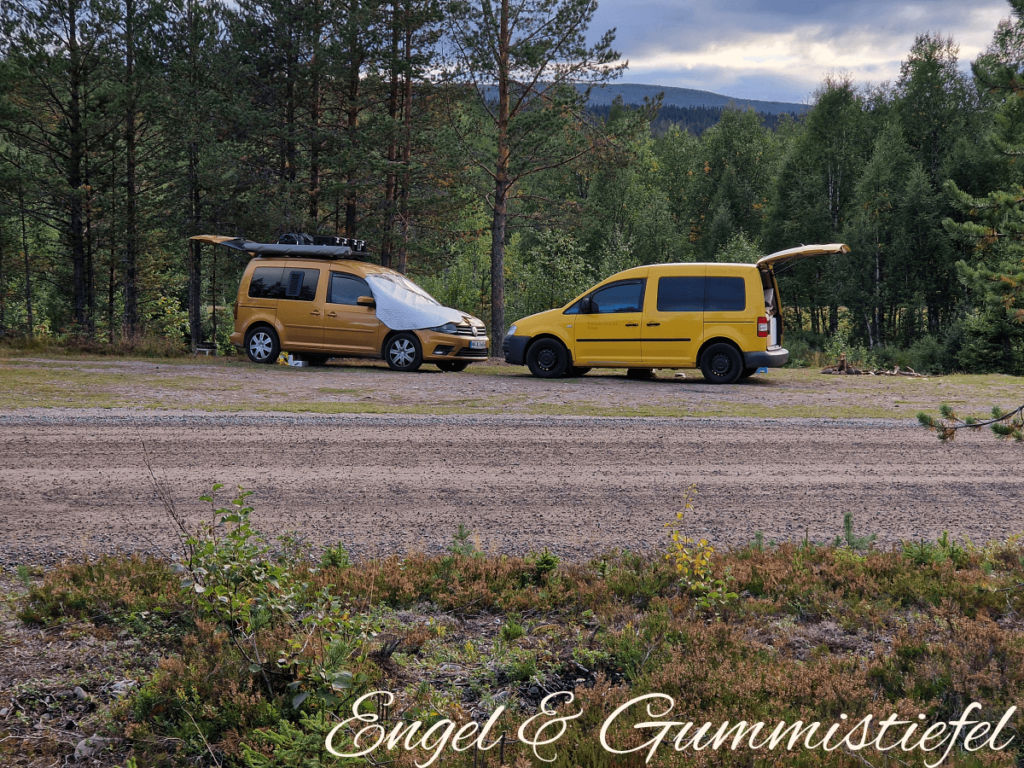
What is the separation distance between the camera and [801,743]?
296cm

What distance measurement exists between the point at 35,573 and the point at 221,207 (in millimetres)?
22842

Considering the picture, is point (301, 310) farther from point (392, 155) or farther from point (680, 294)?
point (392, 155)

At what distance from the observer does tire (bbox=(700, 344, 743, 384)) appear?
48.2ft

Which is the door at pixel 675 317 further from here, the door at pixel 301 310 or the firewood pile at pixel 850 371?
the door at pixel 301 310

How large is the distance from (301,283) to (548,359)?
5.56 meters

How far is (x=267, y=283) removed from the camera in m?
17.1

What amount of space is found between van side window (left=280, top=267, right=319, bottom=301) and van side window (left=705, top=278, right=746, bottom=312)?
8.10m

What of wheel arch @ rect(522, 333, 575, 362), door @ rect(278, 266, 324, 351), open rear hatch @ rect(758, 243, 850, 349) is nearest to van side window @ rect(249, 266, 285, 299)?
door @ rect(278, 266, 324, 351)

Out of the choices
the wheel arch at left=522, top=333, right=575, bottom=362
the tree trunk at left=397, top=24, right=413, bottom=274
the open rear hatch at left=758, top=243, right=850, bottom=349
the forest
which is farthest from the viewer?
the tree trunk at left=397, top=24, right=413, bottom=274

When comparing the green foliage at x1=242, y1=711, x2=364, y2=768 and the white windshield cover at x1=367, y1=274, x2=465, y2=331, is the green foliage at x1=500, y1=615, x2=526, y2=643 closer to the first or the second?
the green foliage at x1=242, y1=711, x2=364, y2=768

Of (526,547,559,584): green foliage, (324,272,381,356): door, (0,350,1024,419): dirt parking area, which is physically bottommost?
(526,547,559,584): green foliage

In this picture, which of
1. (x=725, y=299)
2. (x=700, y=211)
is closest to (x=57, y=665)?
(x=725, y=299)

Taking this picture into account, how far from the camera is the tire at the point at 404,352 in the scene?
16406 mm

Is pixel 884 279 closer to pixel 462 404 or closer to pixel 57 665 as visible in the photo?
pixel 462 404
